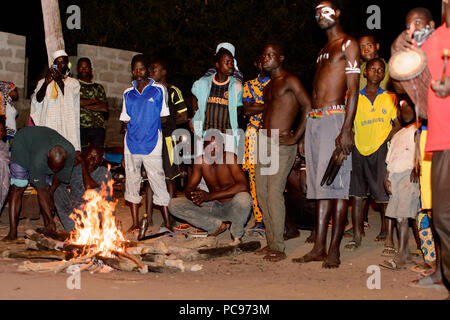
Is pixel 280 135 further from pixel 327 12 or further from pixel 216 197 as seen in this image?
pixel 327 12

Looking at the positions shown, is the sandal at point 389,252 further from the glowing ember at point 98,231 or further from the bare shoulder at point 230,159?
the glowing ember at point 98,231

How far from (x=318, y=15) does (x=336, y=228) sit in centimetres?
204

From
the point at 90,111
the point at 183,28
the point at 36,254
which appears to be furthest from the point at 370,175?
the point at 183,28

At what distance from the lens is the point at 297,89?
619 centimetres

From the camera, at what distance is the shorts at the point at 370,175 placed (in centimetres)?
664

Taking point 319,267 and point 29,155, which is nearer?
point 319,267

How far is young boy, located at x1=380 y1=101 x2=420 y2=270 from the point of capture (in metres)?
5.75

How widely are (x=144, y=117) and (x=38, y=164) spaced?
1.36m

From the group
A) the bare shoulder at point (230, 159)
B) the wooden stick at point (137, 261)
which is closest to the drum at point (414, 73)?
the wooden stick at point (137, 261)

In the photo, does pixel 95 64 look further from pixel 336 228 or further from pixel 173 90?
pixel 336 228

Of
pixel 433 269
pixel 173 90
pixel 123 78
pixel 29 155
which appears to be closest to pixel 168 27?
pixel 123 78

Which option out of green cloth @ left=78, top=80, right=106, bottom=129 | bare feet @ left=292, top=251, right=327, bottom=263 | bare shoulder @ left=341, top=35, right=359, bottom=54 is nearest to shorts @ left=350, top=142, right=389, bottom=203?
bare feet @ left=292, top=251, right=327, bottom=263

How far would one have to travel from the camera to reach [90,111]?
8711mm

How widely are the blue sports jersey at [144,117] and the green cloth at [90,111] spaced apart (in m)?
1.34
